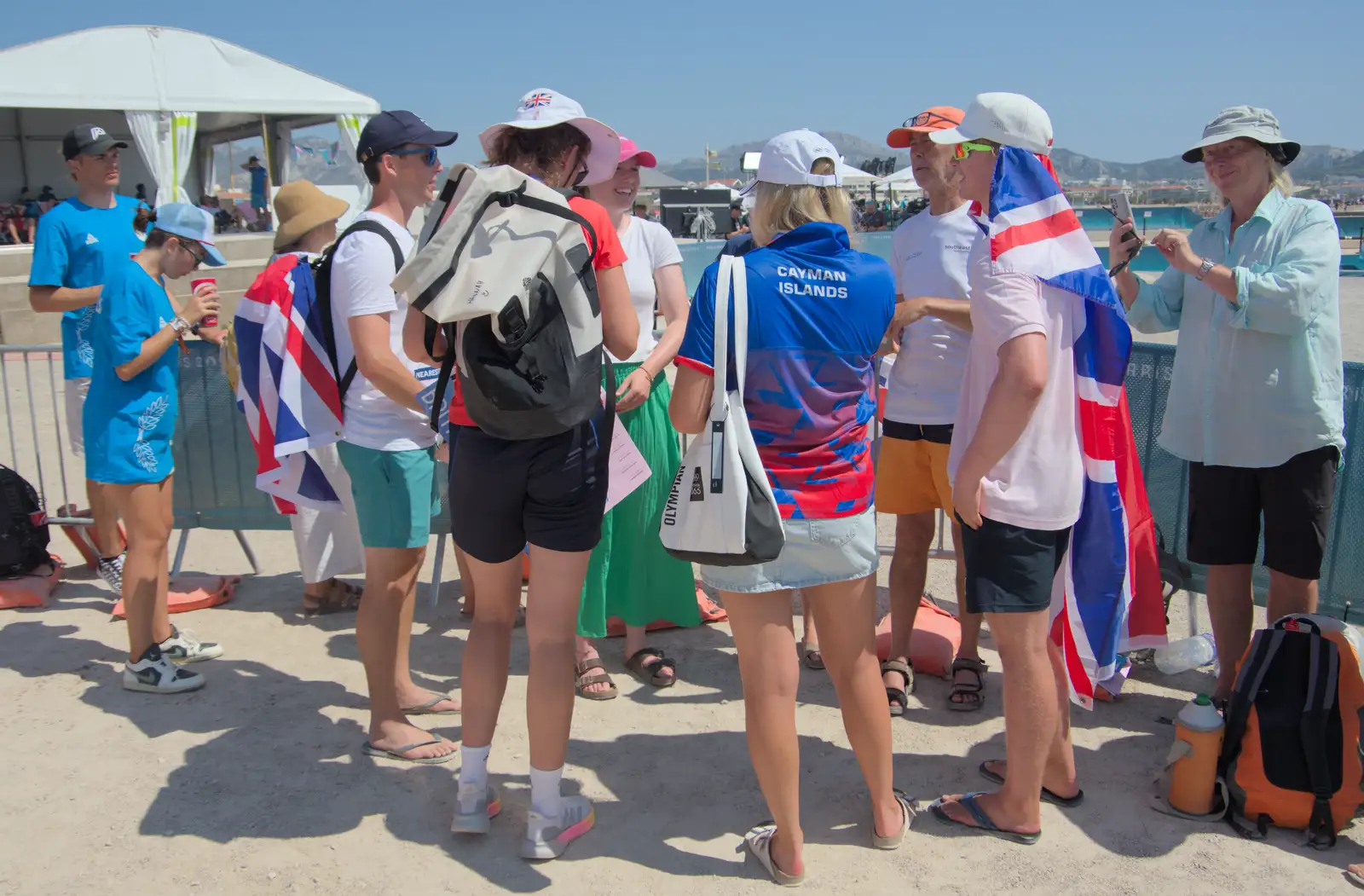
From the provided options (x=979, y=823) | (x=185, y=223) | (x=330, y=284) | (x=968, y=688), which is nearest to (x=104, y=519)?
(x=185, y=223)

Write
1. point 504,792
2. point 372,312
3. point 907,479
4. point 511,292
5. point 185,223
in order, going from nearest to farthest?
point 511,292 < point 372,312 < point 504,792 < point 907,479 < point 185,223

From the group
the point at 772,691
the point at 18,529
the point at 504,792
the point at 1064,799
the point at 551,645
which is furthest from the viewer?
the point at 18,529

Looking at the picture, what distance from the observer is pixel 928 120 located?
3555mm

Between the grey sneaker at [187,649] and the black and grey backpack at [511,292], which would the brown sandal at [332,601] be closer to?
the grey sneaker at [187,649]

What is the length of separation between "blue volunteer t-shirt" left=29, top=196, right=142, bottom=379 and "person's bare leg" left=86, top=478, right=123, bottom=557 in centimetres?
88

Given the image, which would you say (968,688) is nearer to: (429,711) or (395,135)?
(429,711)

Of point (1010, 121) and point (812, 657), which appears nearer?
point (1010, 121)

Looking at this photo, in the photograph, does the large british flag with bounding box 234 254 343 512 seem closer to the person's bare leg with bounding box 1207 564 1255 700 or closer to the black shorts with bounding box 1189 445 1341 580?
the black shorts with bounding box 1189 445 1341 580

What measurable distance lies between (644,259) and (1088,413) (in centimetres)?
179

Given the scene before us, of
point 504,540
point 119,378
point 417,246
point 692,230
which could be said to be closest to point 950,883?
point 504,540

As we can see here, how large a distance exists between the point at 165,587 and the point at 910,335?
3050 millimetres

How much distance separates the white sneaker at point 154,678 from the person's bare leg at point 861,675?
8.39ft

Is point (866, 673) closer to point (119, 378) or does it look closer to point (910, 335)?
point (910, 335)

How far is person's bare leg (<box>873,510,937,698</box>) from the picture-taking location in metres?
3.72
